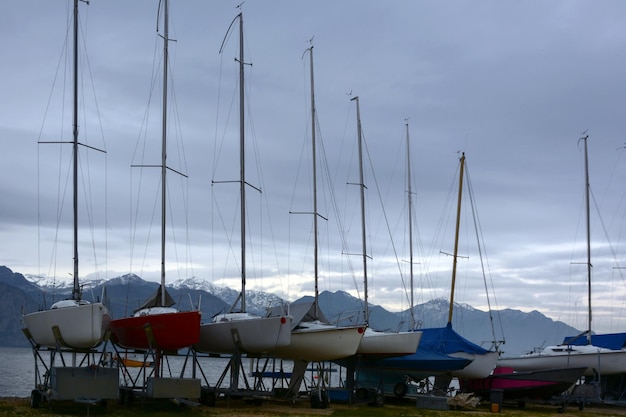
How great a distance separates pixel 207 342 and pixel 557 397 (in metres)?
14.6

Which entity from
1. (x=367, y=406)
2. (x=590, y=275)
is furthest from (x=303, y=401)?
(x=590, y=275)

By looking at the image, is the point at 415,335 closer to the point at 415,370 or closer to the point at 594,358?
the point at 415,370

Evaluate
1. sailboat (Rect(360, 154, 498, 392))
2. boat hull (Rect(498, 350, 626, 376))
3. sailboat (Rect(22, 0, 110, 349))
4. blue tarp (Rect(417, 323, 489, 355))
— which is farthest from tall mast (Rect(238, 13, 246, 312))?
boat hull (Rect(498, 350, 626, 376))

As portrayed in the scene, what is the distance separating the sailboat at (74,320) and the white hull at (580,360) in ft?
71.5

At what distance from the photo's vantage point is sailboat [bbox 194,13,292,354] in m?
27.4

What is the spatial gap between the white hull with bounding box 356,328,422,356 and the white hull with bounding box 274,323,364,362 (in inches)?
152

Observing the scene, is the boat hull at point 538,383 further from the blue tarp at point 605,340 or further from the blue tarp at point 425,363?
the blue tarp at point 605,340

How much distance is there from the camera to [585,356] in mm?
37781

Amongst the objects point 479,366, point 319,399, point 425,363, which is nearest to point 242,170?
point 319,399

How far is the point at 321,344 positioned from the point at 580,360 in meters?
14.7

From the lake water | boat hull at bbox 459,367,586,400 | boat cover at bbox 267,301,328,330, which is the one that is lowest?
the lake water

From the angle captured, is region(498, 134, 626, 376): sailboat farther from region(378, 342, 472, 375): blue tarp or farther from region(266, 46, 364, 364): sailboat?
region(266, 46, 364, 364): sailboat

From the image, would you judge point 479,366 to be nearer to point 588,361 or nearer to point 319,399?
point 588,361

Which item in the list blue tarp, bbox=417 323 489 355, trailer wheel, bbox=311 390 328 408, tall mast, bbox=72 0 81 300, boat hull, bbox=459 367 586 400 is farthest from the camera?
blue tarp, bbox=417 323 489 355
